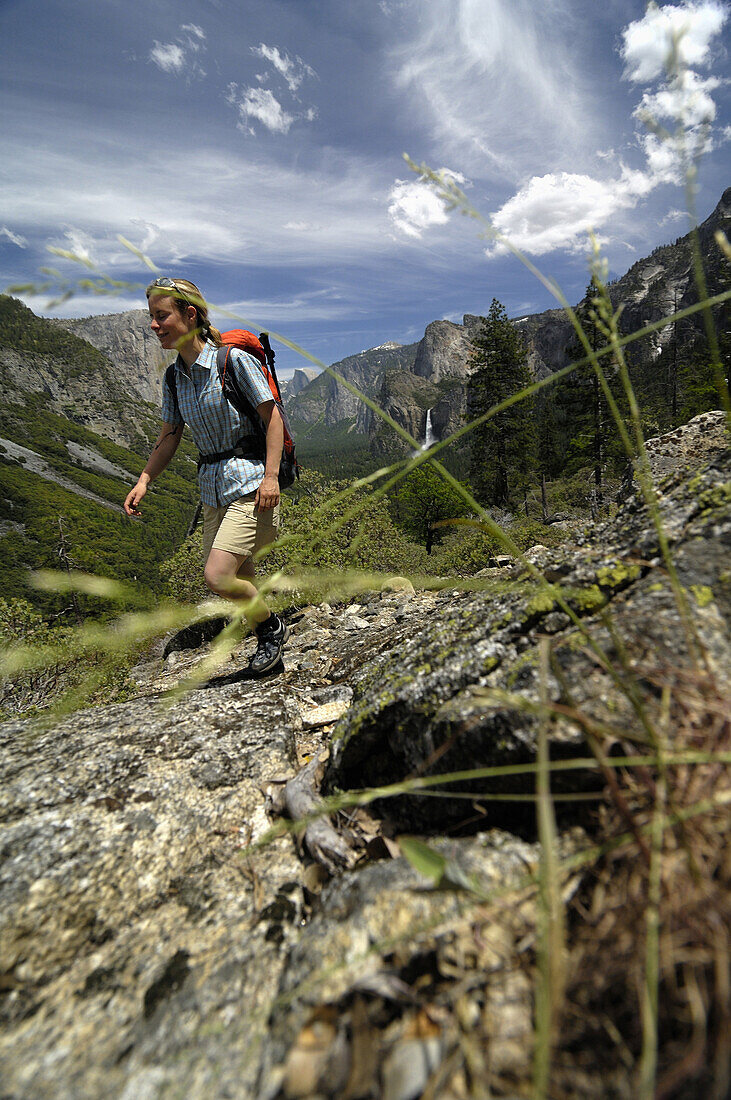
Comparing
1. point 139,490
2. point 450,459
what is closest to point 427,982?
point 139,490

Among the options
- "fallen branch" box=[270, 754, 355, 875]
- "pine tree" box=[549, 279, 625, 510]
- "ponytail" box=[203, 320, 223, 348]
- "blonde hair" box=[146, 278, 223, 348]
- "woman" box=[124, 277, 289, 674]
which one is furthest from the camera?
"pine tree" box=[549, 279, 625, 510]

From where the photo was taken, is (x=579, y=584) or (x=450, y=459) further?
(x=450, y=459)

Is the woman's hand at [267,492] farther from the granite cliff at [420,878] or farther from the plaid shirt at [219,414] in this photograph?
the granite cliff at [420,878]

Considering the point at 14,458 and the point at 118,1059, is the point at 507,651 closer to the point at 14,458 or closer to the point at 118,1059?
the point at 118,1059

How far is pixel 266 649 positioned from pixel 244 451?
1.79m

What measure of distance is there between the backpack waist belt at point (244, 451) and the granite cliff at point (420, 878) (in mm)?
2068

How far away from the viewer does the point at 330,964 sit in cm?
119

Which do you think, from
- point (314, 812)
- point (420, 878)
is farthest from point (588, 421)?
point (420, 878)

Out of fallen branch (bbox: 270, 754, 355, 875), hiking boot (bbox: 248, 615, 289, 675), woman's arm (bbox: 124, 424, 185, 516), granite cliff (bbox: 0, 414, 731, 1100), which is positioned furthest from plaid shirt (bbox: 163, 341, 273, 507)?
fallen branch (bbox: 270, 754, 355, 875)

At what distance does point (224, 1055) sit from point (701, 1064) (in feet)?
3.56

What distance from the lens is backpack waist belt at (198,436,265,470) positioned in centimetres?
363

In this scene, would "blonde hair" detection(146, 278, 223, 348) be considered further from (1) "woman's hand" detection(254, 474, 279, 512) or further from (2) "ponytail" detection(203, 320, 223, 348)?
(1) "woman's hand" detection(254, 474, 279, 512)

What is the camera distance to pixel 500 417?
2892cm

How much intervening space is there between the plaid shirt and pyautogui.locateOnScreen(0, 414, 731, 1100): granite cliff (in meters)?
1.91
